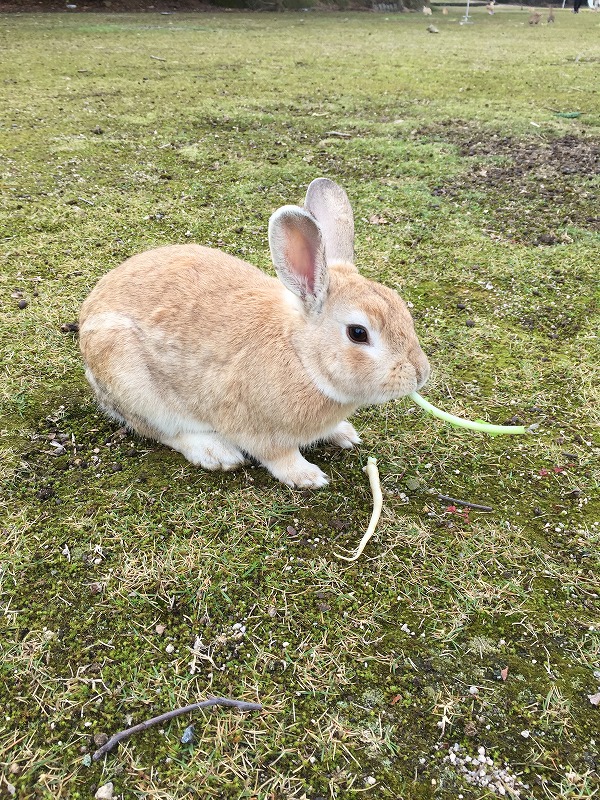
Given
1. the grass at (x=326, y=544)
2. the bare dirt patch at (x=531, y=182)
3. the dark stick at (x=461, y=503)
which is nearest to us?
the grass at (x=326, y=544)

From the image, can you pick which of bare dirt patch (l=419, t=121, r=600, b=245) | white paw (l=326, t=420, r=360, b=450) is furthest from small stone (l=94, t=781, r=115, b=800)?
bare dirt patch (l=419, t=121, r=600, b=245)

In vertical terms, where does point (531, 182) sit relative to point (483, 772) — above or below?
above

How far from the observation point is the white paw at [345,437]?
10.00 feet

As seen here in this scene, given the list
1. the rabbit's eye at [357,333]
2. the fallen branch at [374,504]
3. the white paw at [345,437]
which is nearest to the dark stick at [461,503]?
the fallen branch at [374,504]

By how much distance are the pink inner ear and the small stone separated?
79.9 inches

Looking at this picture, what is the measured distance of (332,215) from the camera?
291 cm

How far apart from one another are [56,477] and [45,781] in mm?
1409

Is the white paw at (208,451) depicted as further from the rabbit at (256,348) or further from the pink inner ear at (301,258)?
the pink inner ear at (301,258)

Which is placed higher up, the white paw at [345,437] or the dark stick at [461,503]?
the white paw at [345,437]

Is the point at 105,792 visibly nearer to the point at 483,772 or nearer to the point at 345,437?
Result: the point at 483,772

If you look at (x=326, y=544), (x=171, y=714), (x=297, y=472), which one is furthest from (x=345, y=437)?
(x=171, y=714)

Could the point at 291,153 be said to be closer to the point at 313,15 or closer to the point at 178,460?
the point at 178,460

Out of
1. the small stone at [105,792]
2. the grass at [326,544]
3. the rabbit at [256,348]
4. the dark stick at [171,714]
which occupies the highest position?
the rabbit at [256,348]

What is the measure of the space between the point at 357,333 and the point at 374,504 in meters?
0.84
